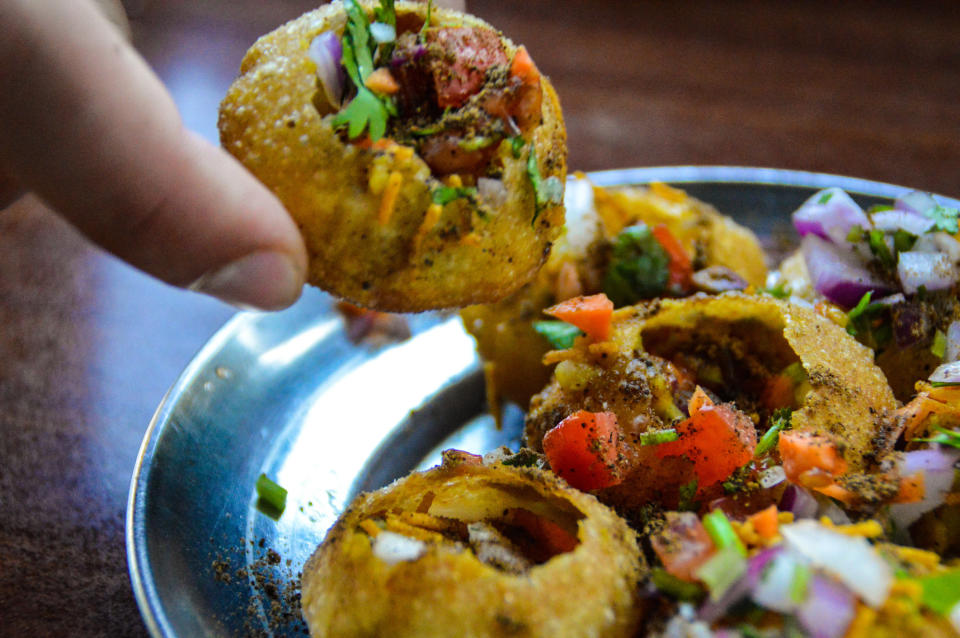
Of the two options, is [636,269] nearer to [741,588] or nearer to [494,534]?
[494,534]

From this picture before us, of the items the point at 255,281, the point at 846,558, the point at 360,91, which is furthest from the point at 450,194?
the point at 846,558

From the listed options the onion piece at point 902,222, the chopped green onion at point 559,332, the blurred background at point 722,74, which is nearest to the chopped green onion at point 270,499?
the chopped green onion at point 559,332

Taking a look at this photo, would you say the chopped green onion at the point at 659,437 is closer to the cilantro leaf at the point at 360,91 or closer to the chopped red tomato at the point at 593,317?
the chopped red tomato at the point at 593,317

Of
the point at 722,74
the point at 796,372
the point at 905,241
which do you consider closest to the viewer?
the point at 796,372

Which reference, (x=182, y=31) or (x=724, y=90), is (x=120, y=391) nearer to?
(x=182, y=31)

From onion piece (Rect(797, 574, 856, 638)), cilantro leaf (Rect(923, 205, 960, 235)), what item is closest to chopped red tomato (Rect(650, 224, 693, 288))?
cilantro leaf (Rect(923, 205, 960, 235))

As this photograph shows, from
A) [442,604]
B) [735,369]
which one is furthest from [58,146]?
[735,369]
